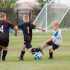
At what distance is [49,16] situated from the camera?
144 feet

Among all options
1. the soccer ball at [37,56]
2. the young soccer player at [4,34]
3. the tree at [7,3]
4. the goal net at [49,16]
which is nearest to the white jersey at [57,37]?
the soccer ball at [37,56]

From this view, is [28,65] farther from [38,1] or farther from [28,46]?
[38,1]

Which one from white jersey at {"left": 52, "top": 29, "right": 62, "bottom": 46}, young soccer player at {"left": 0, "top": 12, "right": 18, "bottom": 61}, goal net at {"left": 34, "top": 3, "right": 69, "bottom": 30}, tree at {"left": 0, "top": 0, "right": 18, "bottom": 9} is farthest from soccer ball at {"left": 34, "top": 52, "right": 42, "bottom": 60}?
tree at {"left": 0, "top": 0, "right": 18, "bottom": 9}

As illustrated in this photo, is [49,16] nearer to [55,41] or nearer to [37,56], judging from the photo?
[55,41]

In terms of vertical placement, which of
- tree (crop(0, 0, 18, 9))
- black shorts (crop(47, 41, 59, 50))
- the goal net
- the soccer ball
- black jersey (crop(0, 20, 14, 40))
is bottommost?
tree (crop(0, 0, 18, 9))

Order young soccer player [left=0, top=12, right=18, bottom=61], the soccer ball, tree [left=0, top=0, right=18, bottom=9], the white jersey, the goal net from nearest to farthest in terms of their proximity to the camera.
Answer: young soccer player [left=0, top=12, right=18, bottom=61] → the soccer ball → the white jersey → the goal net → tree [left=0, top=0, right=18, bottom=9]

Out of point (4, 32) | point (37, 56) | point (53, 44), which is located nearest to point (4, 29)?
point (4, 32)

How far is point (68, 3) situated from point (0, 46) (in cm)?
3438

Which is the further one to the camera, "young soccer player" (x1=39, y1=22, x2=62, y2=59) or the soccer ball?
"young soccer player" (x1=39, y1=22, x2=62, y2=59)

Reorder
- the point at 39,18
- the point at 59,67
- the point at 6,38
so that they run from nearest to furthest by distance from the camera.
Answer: the point at 59,67, the point at 6,38, the point at 39,18

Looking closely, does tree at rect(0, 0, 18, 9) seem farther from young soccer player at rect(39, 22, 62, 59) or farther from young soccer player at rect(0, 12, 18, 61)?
young soccer player at rect(0, 12, 18, 61)

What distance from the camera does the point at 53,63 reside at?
595 inches

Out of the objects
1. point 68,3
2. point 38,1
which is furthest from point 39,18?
point 38,1

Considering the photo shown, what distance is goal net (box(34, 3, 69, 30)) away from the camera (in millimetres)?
43219
